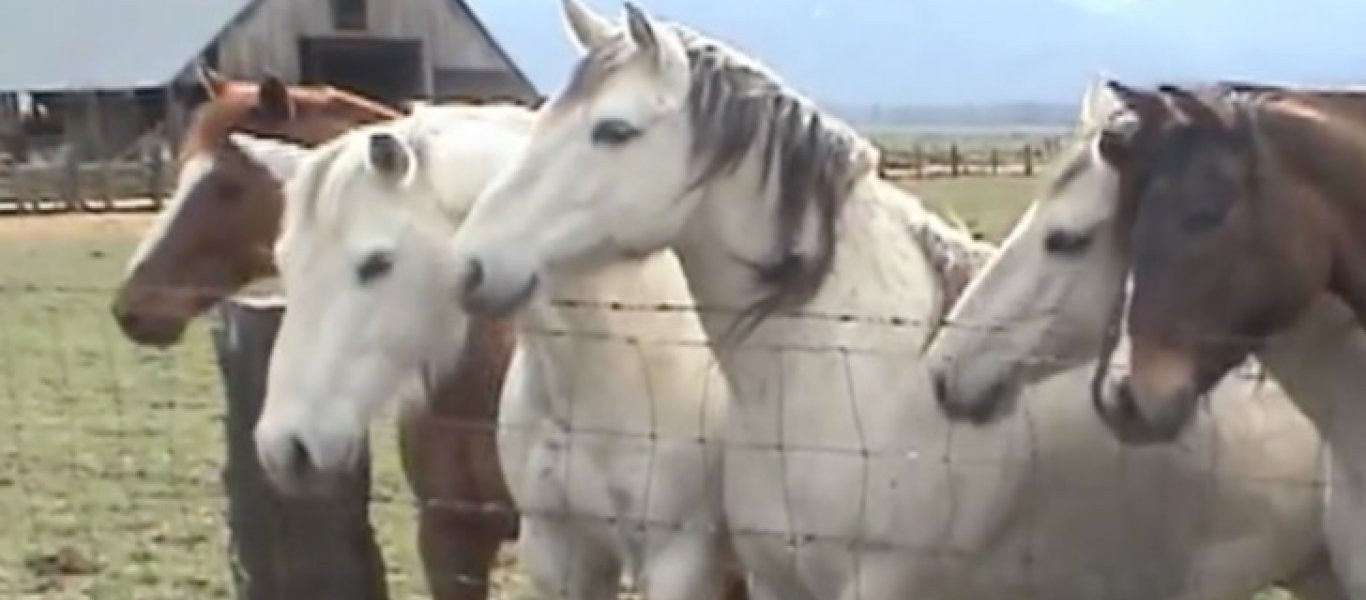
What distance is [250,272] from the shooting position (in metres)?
5.87

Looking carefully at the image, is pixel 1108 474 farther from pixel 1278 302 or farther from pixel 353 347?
pixel 353 347

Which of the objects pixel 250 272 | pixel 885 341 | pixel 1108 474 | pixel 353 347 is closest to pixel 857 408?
pixel 885 341

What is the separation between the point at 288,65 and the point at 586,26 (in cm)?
3563

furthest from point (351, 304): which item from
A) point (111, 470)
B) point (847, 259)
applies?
point (111, 470)

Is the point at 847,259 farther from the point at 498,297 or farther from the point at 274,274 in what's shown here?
→ the point at 274,274

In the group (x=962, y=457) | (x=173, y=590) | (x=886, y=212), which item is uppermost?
(x=886, y=212)

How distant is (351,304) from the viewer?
183 inches

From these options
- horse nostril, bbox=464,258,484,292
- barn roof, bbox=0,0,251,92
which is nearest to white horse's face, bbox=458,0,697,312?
horse nostril, bbox=464,258,484,292

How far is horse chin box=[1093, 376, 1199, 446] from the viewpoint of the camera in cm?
379

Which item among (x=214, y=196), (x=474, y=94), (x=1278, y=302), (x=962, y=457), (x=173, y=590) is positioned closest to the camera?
(x=1278, y=302)

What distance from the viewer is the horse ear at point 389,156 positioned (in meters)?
4.65

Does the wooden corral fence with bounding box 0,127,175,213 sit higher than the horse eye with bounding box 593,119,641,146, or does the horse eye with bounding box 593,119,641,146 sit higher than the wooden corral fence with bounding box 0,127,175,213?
the horse eye with bounding box 593,119,641,146

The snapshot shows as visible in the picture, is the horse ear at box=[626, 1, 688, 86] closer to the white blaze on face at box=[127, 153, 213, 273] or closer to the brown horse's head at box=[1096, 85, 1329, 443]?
the brown horse's head at box=[1096, 85, 1329, 443]

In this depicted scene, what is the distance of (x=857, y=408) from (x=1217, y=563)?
0.77 meters
